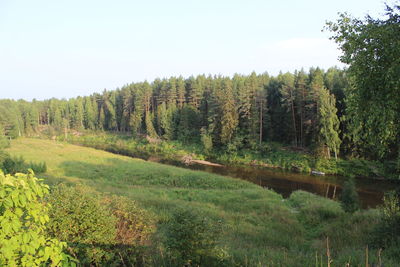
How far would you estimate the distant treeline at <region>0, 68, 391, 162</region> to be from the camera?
41.1m

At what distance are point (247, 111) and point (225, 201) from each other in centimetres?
3375

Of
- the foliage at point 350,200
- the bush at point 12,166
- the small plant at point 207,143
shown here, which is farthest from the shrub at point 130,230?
the small plant at point 207,143

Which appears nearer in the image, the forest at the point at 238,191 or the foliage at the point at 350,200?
the forest at the point at 238,191

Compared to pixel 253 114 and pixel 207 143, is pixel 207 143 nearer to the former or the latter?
pixel 207 143

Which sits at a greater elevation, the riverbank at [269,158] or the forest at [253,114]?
the forest at [253,114]

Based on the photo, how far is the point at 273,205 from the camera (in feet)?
64.4

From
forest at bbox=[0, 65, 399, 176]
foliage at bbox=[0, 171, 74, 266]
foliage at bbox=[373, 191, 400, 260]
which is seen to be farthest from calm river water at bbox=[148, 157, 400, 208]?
foliage at bbox=[0, 171, 74, 266]

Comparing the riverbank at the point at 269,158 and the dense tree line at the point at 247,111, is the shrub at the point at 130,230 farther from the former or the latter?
the riverbank at the point at 269,158

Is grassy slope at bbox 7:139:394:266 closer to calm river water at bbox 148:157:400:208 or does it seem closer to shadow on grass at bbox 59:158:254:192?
shadow on grass at bbox 59:158:254:192

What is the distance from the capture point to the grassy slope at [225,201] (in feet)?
31.0

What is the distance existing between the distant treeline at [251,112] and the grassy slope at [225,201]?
13594mm

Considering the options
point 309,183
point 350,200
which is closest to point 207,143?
point 309,183

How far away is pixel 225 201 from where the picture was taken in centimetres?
2080

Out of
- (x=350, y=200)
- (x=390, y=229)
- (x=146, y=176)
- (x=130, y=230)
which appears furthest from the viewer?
(x=146, y=176)
